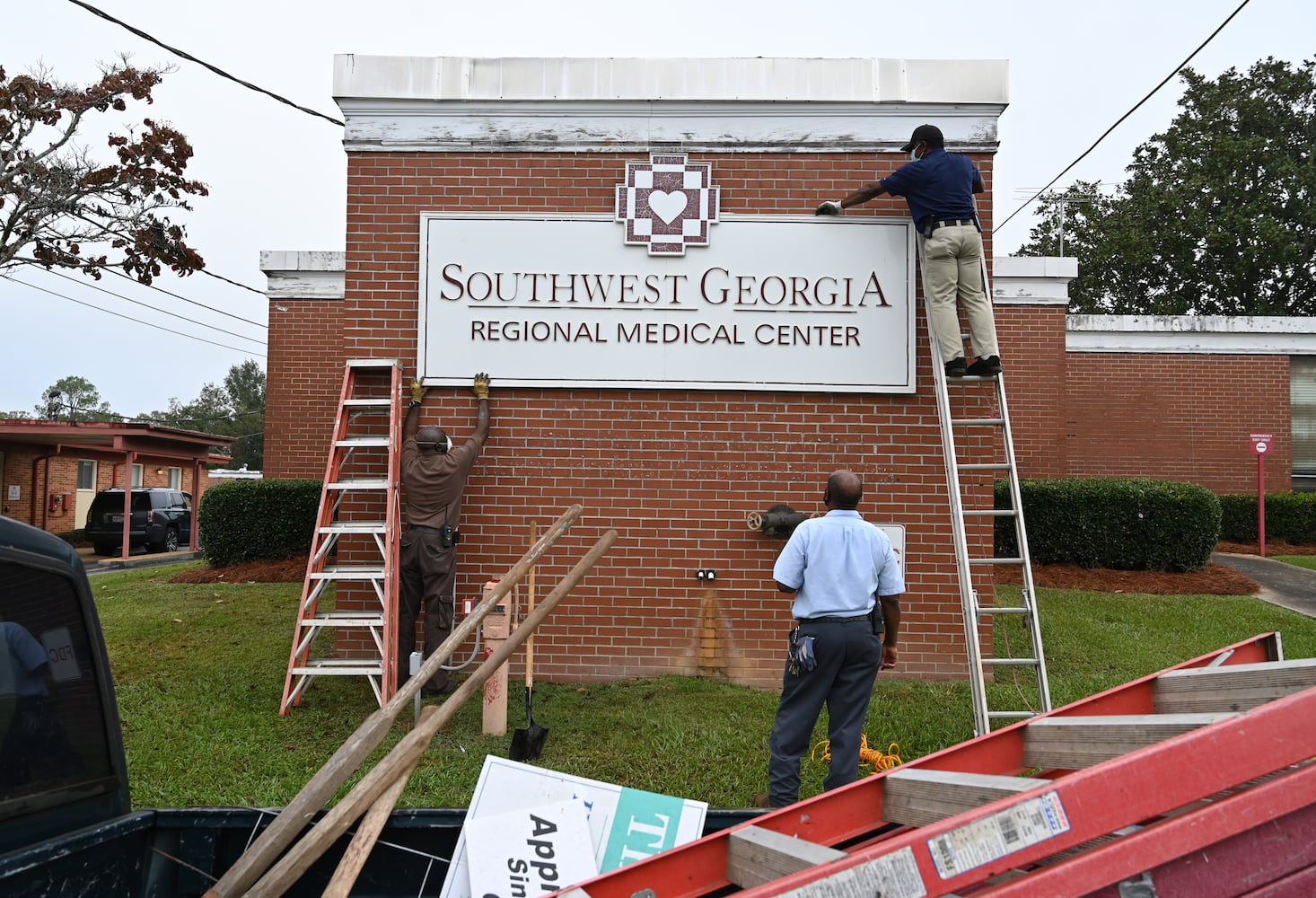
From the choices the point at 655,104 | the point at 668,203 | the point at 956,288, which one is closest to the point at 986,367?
the point at 956,288

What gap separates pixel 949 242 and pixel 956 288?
1.19ft

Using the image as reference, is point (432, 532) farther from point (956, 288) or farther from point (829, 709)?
point (956, 288)

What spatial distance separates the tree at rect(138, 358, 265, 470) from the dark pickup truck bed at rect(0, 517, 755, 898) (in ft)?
285

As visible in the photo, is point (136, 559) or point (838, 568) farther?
point (136, 559)

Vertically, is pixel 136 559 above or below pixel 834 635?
below

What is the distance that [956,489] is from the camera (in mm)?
6582

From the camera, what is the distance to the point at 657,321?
25.1 ft

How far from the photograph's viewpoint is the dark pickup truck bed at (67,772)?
2547mm

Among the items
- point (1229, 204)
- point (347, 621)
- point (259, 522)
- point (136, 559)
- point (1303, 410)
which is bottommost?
point (136, 559)

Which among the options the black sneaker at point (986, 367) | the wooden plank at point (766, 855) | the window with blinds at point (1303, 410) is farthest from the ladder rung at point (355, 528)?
the window with blinds at point (1303, 410)

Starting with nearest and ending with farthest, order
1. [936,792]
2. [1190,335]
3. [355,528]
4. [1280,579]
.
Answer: [936,792] < [355,528] < [1280,579] < [1190,335]

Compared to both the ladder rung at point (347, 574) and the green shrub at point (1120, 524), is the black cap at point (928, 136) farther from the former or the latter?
the green shrub at point (1120, 524)

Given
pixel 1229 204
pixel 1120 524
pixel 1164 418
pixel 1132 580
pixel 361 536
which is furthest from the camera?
pixel 1229 204

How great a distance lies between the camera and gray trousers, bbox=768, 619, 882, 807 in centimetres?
486
